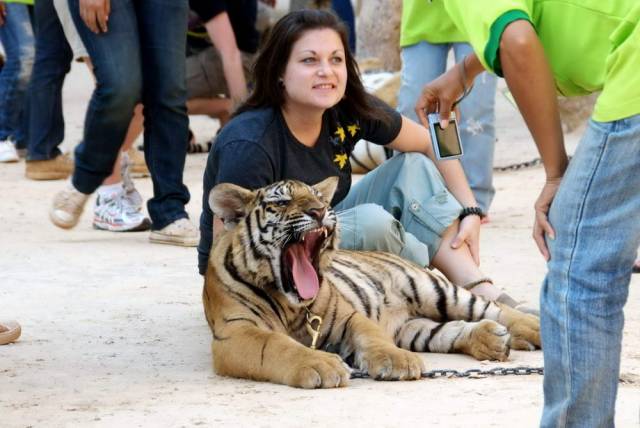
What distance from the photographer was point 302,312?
15.0 feet

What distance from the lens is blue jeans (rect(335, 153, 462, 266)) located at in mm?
5141

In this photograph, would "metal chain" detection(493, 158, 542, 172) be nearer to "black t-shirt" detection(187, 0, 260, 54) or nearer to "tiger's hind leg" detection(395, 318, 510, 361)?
"black t-shirt" detection(187, 0, 260, 54)

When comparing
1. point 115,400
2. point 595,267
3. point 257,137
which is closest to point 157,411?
point 115,400

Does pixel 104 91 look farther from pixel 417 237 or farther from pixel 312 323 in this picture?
pixel 312 323

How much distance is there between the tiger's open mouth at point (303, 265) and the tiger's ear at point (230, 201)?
0.80 feet

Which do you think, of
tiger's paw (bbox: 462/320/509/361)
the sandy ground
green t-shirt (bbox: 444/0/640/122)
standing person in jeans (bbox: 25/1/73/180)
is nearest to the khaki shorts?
standing person in jeans (bbox: 25/1/73/180)

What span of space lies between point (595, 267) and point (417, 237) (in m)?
2.50

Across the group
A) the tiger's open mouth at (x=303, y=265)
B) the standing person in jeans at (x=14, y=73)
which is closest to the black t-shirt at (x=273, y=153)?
the tiger's open mouth at (x=303, y=265)

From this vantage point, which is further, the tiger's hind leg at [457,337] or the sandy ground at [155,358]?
the tiger's hind leg at [457,337]

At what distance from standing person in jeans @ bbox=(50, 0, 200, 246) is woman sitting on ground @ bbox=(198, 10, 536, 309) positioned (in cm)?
147

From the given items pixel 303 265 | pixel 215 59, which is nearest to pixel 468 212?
pixel 303 265

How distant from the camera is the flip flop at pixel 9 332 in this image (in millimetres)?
4785

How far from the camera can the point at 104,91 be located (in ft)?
21.4

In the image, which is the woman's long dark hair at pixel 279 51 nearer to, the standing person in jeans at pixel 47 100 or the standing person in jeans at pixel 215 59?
the standing person in jeans at pixel 47 100
